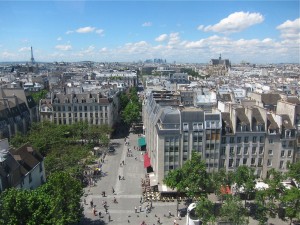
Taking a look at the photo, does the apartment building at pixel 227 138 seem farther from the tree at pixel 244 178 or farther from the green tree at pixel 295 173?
the tree at pixel 244 178

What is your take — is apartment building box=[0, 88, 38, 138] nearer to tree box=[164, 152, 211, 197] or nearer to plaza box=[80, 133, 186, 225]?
plaza box=[80, 133, 186, 225]

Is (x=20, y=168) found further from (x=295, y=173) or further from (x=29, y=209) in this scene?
(x=295, y=173)

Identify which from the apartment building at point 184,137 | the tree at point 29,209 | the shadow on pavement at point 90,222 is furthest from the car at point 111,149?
the tree at point 29,209

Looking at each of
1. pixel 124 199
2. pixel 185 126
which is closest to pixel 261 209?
pixel 185 126

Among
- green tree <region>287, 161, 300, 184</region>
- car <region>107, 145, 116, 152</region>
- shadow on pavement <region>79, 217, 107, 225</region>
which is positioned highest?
green tree <region>287, 161, 300, 184</region>

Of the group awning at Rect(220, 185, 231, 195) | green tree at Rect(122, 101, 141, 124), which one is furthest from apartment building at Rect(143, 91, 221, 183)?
green tree at Rect(122, 101, 141, 124)

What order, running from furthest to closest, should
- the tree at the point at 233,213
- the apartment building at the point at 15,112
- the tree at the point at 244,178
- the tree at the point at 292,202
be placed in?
the apartment building at the point at 15,112, the tree at the point at 244,178, the tree at the point at 292,202, the tree at the point at 233,213
